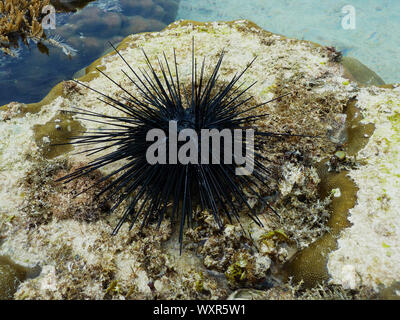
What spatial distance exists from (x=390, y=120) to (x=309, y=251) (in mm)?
1969

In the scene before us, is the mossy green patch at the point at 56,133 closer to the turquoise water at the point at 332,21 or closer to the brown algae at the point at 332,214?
the brown algae at the point at 332,214

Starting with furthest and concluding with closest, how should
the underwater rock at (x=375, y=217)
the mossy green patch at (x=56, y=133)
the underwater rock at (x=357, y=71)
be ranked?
1. the underwater rock at (x=357, y=71)
2. the mossy green patch at (x=56, y=133)
3. the underwater rock at (x=375, y=217)

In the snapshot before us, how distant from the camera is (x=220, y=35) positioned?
479 centimetres

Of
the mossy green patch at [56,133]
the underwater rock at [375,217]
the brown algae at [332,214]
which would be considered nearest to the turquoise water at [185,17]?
the mossy green patch at [56,133]

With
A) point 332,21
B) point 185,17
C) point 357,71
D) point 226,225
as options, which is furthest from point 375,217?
point 185,17

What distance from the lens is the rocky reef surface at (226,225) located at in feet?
7.59

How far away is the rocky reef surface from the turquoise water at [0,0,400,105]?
5.72 ft

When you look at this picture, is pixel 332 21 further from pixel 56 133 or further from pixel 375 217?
pixel 56 133

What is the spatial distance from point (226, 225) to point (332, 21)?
28.0 ft

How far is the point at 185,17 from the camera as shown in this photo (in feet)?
Result: 30.3

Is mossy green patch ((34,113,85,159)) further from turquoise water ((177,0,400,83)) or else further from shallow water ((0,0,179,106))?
Result: turquoise water ((177,0,400,83))

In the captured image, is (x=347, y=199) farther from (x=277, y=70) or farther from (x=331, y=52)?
(x=331, y=52)

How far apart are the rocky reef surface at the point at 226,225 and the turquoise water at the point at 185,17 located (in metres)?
1.74
